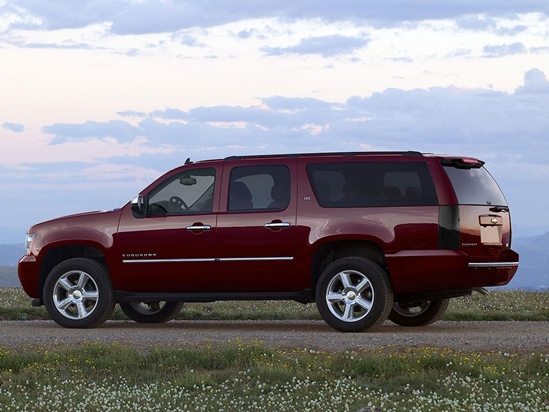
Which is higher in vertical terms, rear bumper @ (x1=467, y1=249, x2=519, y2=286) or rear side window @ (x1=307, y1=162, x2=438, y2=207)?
rear side window @ (x1=307, y1=162, x2=438, y2=207)

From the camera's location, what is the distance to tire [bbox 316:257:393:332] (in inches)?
512

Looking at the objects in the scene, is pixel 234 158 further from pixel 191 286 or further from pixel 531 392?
pixel 531 392

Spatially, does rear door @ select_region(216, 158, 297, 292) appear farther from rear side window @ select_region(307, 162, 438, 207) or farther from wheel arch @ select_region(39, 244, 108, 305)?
wheel arch @ select_region(39, 244, 108, 305)

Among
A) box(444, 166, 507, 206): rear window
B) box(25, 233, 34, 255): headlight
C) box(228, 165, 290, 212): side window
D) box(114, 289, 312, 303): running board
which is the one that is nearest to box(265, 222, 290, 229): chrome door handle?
box(228, 165, 290, 212): side window

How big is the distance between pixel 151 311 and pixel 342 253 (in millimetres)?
3860

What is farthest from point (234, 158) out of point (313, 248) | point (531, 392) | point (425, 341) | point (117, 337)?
point (531, 392)

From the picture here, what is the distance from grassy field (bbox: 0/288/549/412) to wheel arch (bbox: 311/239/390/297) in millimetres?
2348

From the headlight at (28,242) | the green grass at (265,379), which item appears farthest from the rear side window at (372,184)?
the headlight at (28,242)

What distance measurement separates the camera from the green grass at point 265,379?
8.86 metres

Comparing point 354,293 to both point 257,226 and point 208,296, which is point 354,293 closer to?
point 257,226

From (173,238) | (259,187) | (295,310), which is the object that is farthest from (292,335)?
(295,310)

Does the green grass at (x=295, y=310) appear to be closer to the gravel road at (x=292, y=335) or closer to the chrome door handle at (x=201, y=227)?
the gravel road at (x=292, y=335)

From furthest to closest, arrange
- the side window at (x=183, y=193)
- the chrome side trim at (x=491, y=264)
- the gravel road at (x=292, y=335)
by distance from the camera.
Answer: the side window at (x=183, y=193) < the chrome side trim at (x=491, y=264) < the gravel road at (x=292, y=335)

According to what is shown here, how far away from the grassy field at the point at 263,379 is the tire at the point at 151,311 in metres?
4.41
